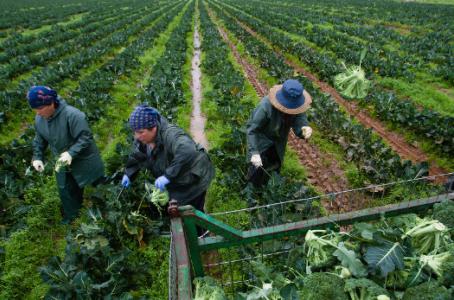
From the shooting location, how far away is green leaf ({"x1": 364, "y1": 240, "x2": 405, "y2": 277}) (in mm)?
1780

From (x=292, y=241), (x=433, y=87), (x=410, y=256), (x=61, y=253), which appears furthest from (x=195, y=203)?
(x=433, y=87)

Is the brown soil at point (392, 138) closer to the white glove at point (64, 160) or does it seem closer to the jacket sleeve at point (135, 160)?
the jacket sleeve at point (135, 160)

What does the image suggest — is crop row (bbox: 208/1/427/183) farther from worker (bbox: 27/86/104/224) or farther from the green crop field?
worker (bbox: 27/86/104/224)

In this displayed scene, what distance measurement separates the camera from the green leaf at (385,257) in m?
1.78

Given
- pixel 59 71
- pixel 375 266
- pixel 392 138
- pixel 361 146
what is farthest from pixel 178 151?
pixel 59 71

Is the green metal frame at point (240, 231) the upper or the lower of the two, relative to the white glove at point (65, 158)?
upper

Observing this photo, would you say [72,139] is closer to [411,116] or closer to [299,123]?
[299,123]

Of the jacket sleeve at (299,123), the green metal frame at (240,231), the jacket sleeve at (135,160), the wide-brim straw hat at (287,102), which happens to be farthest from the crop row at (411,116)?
the jacket sleeve at (135,160)

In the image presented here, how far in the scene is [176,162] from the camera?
336 centimetres

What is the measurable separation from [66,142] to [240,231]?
2961 millimetres

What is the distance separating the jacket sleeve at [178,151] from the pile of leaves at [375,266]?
1.58m

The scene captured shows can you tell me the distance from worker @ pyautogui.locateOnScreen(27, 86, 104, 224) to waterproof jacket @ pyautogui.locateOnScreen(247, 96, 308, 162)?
2056 mm

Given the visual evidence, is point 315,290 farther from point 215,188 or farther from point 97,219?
point 215,188

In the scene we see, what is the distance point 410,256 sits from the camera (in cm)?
193
